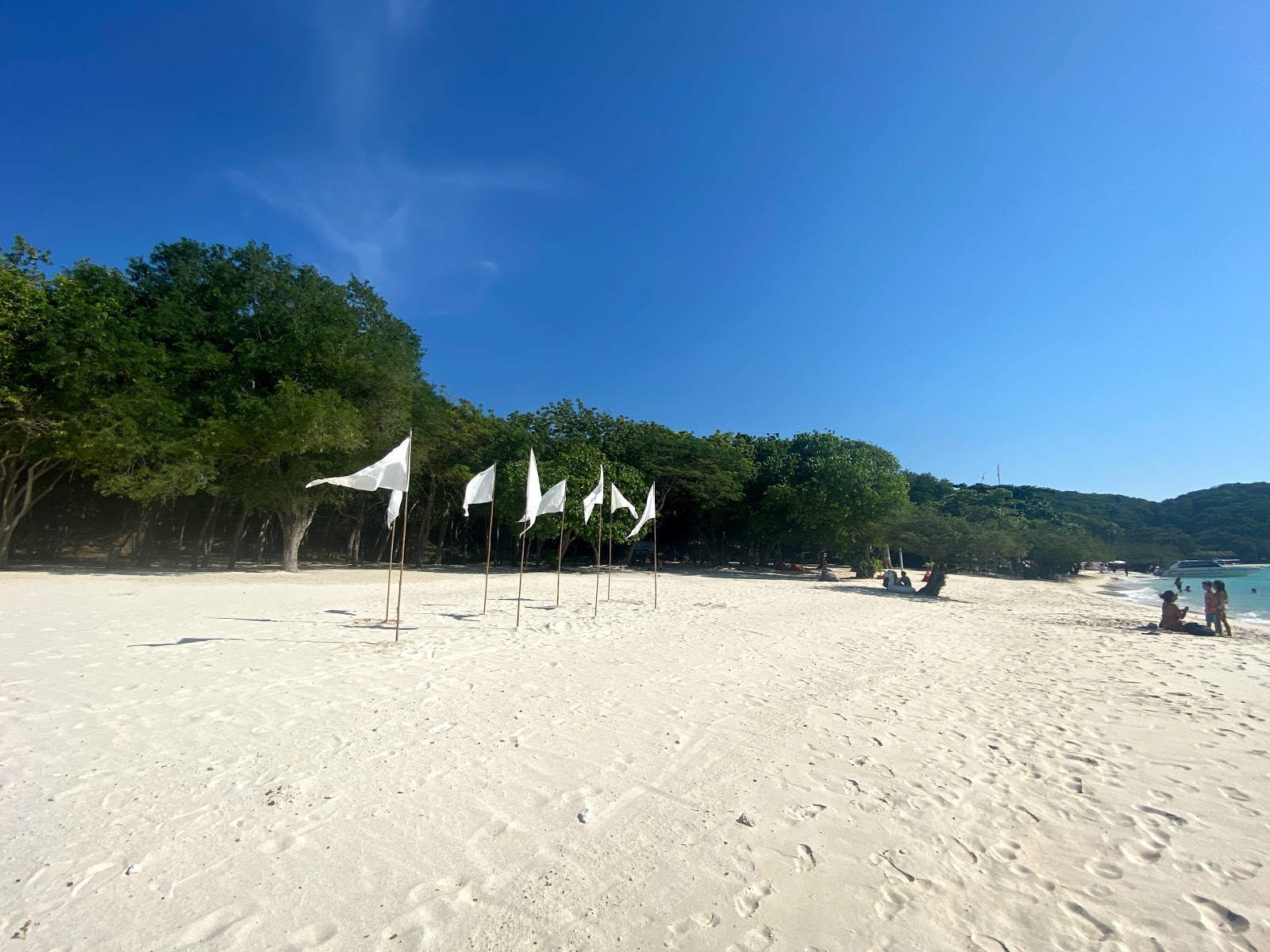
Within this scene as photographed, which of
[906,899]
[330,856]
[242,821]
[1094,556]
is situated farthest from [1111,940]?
[1094,556]

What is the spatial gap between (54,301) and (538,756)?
25204 millimetres

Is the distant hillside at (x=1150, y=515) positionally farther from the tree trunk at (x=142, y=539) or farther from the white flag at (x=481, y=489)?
the tree trunk at (x=142, y=539)

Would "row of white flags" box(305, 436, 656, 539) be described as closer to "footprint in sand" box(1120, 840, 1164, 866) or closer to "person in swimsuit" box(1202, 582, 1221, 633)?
"footprint in sand" box(1120, 840, 1164, 866)

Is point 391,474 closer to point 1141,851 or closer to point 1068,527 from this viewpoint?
point 1141,851

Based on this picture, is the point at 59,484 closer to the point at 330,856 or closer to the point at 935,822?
the point at 330,856

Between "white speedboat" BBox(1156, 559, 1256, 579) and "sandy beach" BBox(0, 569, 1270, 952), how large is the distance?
3249 inches

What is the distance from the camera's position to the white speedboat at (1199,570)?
68188 mm

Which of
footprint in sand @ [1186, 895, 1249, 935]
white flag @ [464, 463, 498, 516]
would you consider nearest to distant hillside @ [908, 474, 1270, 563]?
white flag @ [464, 463, 498, 516]

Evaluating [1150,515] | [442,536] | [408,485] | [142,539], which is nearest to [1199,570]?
[1150,515]

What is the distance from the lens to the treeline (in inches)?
768

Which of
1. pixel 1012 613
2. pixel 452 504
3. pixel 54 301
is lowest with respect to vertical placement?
pixel 1012 613

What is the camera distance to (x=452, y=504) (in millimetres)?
37062

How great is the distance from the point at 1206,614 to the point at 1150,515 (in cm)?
10552

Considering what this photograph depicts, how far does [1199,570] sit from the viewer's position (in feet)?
233
